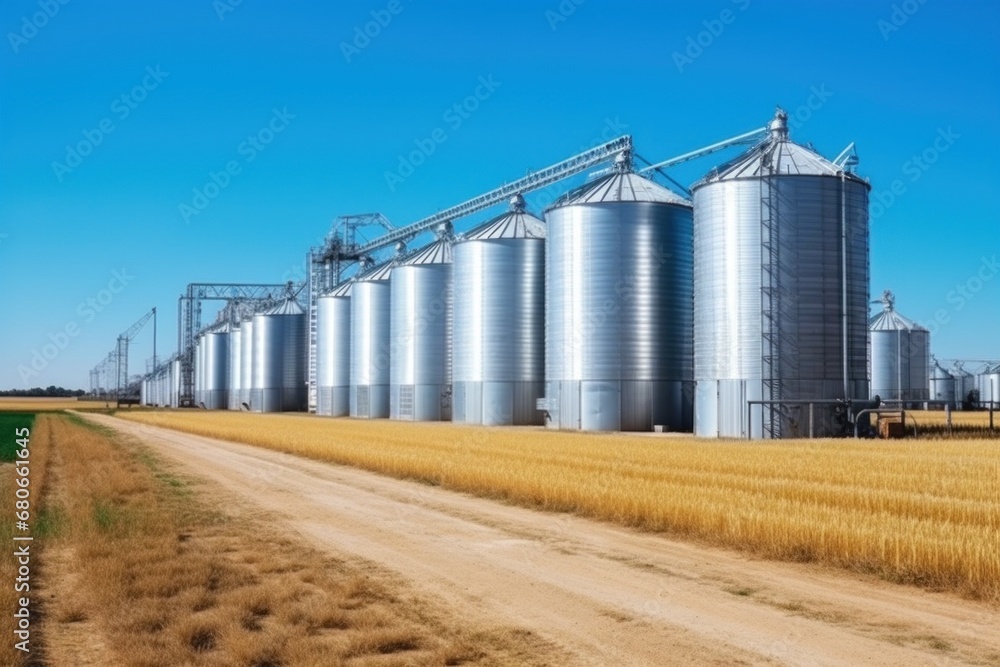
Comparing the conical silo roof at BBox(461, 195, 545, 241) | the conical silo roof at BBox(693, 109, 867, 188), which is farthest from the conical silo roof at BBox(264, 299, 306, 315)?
the conical silo roof at BBox(693, 109, 867, 188)

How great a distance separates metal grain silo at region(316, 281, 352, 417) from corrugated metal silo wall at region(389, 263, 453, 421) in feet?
47.2

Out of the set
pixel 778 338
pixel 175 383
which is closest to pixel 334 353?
pixel 778 338

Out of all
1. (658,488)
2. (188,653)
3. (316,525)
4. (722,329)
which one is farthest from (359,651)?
(722,329)

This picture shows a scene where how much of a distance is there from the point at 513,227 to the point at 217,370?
278 feet

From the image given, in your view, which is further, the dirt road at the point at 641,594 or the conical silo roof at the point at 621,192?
the conical silo roof at the point at 621,192

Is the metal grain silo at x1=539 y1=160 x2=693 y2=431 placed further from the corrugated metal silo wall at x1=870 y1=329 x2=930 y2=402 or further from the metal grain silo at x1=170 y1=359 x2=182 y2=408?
the metal grain silo at x1=170 y1=359 x2=182 y2=408

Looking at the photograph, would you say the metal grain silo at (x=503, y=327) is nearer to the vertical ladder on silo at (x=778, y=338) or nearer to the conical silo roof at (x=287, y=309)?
the vertical ladder on silo at (x=778, y=338)

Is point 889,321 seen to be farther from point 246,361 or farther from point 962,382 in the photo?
point 246,361

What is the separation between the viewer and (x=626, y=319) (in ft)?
173

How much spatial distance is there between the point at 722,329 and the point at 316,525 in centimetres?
3079

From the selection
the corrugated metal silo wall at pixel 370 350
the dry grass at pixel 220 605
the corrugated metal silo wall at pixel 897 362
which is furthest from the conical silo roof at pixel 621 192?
the corrugated metal silo wall at pixel 897 362

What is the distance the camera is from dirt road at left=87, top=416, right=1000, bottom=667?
31.9 feet

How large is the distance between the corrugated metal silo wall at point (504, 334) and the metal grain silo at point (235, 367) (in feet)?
224

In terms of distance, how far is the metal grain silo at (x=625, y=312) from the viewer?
52.7 m
